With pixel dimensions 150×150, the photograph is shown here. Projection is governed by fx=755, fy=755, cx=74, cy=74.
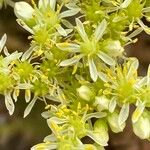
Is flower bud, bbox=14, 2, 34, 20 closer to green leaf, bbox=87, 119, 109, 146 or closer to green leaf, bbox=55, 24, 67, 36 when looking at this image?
green leaf, bbox=55, 24, 67, 36

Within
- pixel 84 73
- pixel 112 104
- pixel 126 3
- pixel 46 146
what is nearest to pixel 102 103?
pixel 112 104

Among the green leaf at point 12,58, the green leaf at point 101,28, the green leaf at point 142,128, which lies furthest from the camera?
the green leaf at point 12,58

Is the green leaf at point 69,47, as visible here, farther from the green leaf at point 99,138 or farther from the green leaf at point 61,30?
the green leaf at point 99,138

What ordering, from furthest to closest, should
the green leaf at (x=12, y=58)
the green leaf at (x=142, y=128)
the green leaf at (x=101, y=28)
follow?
the green leaf at (x=12, y=58)
the green leaf at (x=101, y=28)
the green leaf at (x=142, y=128)

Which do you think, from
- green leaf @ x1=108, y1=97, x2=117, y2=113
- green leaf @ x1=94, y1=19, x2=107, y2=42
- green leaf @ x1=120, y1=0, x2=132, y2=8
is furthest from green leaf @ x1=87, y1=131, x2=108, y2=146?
green leaf @ x1=120, y1=0, x2=132, y2=8

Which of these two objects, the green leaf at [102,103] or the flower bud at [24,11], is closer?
the green leaf at [102,103]

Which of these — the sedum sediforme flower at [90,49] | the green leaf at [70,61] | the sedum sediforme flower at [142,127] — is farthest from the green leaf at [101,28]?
the sedum sediforme flower at [142,127]

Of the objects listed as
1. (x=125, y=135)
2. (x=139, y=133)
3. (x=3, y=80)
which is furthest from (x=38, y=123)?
(x=139, y=133)
